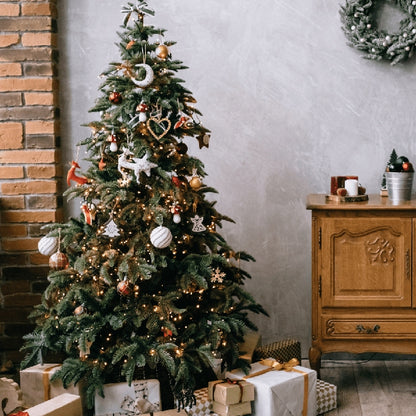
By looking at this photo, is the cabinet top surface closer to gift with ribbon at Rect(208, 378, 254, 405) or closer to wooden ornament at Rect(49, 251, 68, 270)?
gift with ribbon at Rect(208, 378, 254, 405)

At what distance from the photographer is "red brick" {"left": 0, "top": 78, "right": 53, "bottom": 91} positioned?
3.42 metres

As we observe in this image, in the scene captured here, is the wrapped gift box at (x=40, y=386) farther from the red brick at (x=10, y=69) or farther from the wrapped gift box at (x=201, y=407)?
the red brick at (x=10, y=69)

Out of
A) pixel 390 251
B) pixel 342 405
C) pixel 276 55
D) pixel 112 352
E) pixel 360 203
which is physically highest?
pixel 276 55

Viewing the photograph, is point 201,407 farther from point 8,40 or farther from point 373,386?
point 8,40

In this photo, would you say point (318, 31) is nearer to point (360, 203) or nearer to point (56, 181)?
point (360, 203)

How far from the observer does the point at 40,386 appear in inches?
110

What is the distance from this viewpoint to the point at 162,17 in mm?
3541

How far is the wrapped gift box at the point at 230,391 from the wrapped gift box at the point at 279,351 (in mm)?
327

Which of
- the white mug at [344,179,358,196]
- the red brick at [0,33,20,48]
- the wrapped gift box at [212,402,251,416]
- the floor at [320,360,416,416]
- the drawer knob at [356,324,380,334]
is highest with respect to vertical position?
the red brick at [0,33,20,48]

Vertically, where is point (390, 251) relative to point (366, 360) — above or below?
above

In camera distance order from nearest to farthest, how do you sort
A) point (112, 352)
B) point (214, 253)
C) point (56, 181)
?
1. point (112, 352)
2. point (214, 253)
3. point (56, 181)

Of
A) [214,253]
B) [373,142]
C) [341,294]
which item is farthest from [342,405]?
[373,142]

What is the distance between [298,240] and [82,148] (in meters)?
1.34

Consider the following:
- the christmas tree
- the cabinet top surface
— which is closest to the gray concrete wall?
the cabinet top surface
